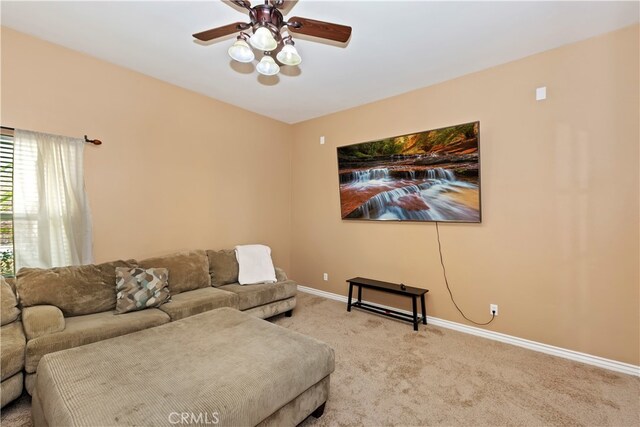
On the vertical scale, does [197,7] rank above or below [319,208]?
above

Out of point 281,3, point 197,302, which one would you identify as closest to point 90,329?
point 197,302

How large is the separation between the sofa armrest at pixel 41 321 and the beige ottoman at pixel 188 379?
461 mm

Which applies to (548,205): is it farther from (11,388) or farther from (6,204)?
(6,204)

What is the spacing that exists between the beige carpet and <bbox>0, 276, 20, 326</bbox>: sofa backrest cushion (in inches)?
22.5

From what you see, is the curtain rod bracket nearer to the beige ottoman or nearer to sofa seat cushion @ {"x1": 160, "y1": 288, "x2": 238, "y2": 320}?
sofa seat cushion @ {"x1": 160, "y1": 288, "x2": 238, "y2": 320}

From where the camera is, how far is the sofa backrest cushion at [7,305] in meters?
2.12

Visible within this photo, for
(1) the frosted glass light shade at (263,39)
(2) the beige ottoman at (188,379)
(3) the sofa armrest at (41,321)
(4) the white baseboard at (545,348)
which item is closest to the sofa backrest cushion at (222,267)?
(2) the beige ottoman at (188,379)

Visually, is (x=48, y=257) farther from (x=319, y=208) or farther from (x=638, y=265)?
(x=638, y=265)

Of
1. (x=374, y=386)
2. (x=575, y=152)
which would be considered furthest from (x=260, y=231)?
(x=575, y=152)

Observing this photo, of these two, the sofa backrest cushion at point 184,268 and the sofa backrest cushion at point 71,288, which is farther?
the sofa backrest cushion at point 184,268

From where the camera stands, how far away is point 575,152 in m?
2.68

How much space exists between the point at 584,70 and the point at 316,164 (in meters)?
3.22

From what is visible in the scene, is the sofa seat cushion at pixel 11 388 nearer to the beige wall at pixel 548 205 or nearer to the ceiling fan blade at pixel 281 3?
the ceiling fan blade at pixel 281 3

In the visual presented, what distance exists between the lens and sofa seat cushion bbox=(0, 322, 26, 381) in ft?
5.88
